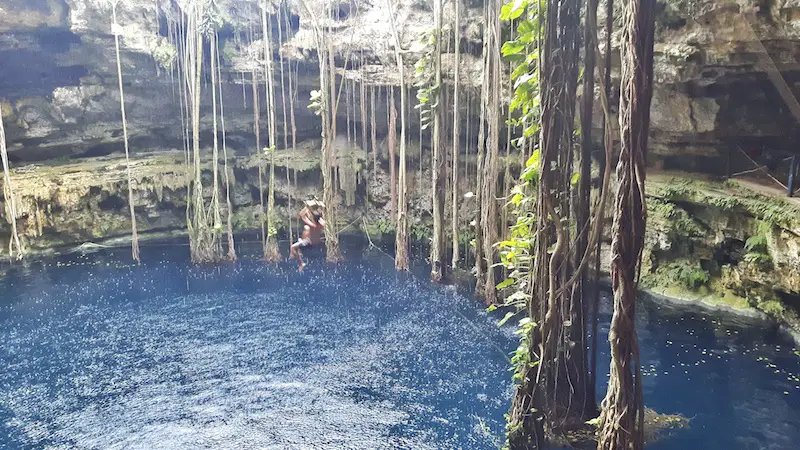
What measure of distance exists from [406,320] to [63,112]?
8.38 metres

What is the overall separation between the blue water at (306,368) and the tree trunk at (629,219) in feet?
6.00

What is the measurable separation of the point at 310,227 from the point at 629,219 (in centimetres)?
794

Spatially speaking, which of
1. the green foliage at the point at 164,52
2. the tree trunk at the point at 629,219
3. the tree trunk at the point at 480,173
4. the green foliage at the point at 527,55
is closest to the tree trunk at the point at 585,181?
the green foliage at the point at 527,55

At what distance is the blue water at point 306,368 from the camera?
204 inches

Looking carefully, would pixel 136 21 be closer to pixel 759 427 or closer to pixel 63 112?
pixel 63 112

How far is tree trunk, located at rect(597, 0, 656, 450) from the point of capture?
2.82 metres

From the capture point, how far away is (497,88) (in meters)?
7.01

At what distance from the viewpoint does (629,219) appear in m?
2.97

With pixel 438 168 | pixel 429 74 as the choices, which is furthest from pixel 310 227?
pixel 429 74

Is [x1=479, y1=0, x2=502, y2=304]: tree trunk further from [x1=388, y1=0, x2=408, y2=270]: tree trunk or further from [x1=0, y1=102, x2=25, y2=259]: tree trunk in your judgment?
[x1=0, y1=102, x2=25, y2=259]: tree trunk

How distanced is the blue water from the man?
661 millimetres

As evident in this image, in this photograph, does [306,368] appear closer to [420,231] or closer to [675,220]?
[675,220]

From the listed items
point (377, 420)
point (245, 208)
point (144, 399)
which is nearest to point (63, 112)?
point (245, 208)

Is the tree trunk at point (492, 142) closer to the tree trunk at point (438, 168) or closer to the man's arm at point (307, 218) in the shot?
the tree trunk at point (438, 168)
